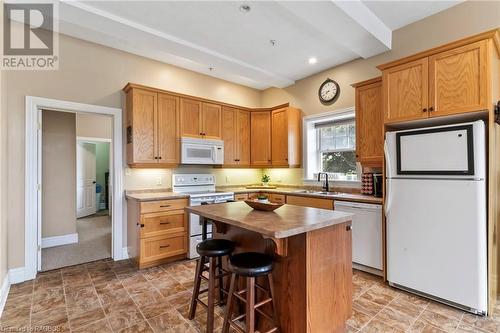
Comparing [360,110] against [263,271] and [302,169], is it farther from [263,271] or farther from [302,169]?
[263,271]

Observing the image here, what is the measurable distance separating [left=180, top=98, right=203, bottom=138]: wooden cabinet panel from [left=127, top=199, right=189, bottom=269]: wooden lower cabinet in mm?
1140

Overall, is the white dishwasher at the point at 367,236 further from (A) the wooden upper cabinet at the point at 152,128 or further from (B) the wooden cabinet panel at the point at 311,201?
(A) the wooden upper cabinet at the point at 152,128

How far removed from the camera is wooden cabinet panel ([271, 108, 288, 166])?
4.48 m

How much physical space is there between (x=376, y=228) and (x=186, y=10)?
3309 millimetres

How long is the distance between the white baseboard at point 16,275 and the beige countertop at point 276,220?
2.39m

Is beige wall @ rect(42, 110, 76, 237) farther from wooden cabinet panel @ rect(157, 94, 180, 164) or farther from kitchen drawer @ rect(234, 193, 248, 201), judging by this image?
kitchen drawer @ rect(234, 193, 248, 201)

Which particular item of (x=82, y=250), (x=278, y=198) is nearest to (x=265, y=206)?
(x=278, y=198)

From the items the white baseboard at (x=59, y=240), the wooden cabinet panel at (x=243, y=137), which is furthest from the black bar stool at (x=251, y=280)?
the white baseboard at (x=59, y=240)

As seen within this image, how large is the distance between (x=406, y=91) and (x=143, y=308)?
135 inches

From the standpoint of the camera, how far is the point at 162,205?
3.39 m

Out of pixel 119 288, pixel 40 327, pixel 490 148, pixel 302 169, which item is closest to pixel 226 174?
pixel 302 169

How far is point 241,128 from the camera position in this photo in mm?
4727

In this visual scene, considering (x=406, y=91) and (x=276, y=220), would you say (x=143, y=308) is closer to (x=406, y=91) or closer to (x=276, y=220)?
(x=276, y=220)

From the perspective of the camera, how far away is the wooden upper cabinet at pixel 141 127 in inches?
136
